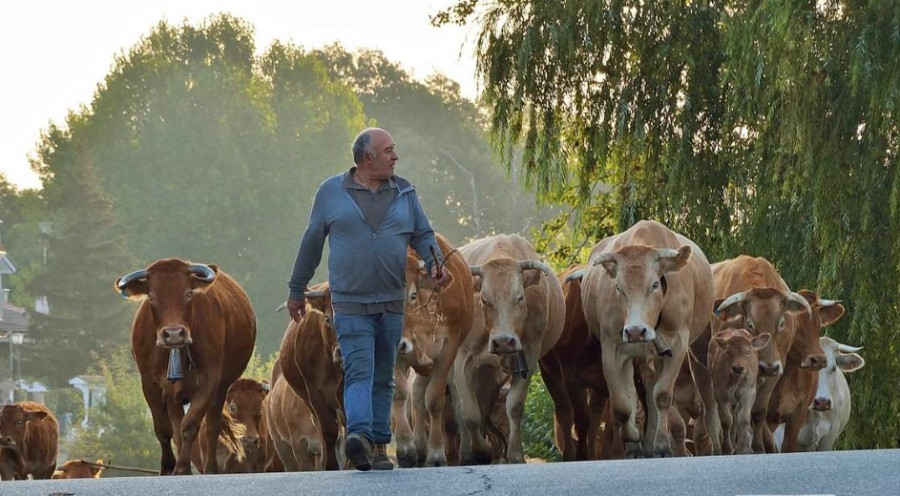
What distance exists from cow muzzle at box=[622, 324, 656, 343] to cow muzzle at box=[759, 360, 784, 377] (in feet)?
8.86

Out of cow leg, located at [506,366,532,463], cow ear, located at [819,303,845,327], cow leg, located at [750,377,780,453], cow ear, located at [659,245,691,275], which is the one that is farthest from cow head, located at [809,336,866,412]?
cow leg, located at [506,366,532,463]

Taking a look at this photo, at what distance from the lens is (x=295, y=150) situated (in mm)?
91875

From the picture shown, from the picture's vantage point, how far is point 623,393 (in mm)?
18000

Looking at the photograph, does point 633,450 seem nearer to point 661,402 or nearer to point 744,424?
point 661,402

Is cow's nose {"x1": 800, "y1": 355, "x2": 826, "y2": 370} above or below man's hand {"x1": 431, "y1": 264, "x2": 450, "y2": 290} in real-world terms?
below

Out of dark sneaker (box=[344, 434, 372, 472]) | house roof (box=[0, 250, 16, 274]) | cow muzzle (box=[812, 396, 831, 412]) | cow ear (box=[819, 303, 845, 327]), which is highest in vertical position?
house roof (box=[0, 250, 16, 274])

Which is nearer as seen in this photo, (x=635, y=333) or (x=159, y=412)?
(x=635, y=333)

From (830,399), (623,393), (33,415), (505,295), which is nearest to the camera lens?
(623,393)

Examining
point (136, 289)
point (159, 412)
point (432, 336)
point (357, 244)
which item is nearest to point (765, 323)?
point (432, 336)

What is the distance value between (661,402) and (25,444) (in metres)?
11.1

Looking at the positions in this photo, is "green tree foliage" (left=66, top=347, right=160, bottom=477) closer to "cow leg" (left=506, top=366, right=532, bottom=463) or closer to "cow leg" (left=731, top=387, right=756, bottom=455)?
"cow leg" (left=731, top=387, right=756, bottom=455)

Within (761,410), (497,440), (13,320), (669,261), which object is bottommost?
(497,440)

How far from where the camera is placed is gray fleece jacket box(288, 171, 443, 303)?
13172 millimetres

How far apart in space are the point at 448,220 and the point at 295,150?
8442 millimetres
